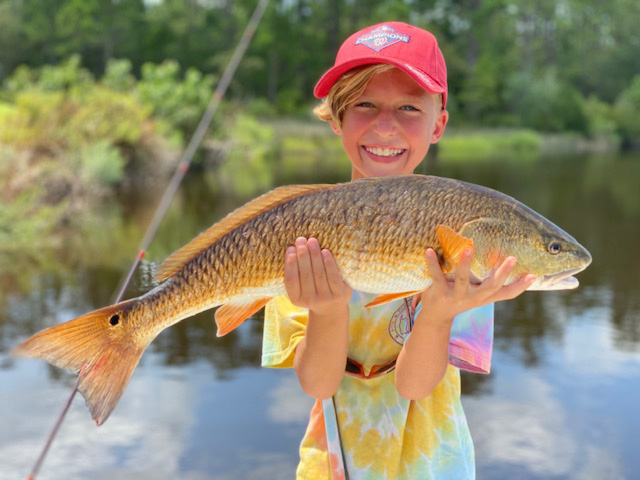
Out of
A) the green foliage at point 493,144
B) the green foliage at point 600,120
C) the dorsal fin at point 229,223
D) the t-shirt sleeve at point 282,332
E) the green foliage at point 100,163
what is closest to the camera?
the dorsal fin at point 229,223

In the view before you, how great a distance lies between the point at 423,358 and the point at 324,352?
24cm

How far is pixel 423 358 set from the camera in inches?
71.1

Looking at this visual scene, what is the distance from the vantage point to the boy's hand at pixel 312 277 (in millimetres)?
1663

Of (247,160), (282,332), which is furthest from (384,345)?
(247,160)

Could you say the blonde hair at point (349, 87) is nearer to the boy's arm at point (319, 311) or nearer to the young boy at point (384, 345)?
the young boy at point (384, 345)

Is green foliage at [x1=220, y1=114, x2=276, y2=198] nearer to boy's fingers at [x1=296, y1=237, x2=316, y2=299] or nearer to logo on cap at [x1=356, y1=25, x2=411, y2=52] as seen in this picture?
logo on cap at [x1=356, y1=25, x2=411, y2=52]

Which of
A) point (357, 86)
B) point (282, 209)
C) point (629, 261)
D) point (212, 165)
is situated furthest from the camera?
point (212, 165)

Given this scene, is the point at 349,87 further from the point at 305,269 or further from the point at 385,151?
the point at 305,269

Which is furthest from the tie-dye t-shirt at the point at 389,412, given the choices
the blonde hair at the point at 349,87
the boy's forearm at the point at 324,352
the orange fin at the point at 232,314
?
the blonde hair at the point at 349,87

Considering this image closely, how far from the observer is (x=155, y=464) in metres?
4.88

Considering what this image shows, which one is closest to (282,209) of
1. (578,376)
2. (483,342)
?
(483,342)

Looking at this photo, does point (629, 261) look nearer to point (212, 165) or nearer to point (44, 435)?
point (44, 435)

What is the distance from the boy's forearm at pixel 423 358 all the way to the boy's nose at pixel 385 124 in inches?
18.7

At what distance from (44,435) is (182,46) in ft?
166
